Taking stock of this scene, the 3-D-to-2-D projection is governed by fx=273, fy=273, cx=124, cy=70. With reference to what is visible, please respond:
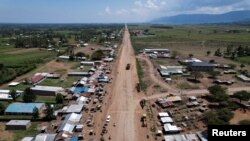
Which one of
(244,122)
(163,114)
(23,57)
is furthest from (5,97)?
(23,57)

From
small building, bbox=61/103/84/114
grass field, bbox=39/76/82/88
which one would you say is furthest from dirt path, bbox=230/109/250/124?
grass field, bbox=39/76/82/88

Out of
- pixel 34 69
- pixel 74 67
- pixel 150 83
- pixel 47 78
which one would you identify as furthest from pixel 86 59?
pixel 150 83

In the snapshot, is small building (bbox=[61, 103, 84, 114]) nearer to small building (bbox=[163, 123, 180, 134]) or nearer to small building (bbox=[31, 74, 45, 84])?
small building (bbox=[163, 123, 180, 134])

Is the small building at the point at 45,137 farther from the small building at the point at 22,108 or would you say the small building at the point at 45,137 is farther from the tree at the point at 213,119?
the tree at the point at 213,119

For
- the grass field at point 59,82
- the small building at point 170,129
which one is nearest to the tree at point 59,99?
the grass field at point 59,82

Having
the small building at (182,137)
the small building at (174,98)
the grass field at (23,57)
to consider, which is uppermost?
the grass field at (23,57)

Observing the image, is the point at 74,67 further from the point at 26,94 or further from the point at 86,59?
the point at 26,94

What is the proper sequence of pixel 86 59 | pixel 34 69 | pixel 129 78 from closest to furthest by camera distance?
pixel 129 78
pixel 34 69
pixel 86 59

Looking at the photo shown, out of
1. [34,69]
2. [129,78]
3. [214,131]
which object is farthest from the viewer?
[34,69]

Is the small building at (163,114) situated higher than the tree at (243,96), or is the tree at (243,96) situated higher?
the tree at (243,96)
